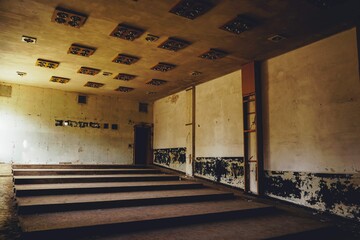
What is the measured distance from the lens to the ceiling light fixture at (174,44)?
6.21 m

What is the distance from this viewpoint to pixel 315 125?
592 centimetres

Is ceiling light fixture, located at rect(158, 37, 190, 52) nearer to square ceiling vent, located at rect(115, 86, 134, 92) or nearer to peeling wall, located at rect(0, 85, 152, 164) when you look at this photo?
square ceiling vent, located at rect(115, 86, 134, 92)

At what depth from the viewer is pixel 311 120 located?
6.01 metres

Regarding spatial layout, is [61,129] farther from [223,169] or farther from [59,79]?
[223,169]

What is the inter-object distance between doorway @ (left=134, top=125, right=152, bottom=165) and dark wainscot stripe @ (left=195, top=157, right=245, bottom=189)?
165 inches

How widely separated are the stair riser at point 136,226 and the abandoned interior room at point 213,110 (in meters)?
0.02

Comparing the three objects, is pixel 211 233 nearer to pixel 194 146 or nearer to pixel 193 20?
pixel 193 20

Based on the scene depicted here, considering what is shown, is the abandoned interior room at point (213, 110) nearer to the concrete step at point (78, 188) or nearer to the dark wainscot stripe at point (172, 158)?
the concrete step at point (78, 188)

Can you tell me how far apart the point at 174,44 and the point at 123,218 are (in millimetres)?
4083

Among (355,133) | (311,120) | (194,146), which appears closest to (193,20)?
(311,120)

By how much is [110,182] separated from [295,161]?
4.74 m

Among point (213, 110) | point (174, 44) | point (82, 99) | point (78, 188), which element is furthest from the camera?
point (82, 99)

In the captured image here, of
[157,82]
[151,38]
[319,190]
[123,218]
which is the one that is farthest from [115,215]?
[157,82]

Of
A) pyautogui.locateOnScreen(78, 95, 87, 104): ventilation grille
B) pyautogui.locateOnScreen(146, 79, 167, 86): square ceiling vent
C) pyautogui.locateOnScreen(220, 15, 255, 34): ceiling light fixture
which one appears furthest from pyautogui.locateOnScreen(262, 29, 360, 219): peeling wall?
pyautogui.locateOnScreen(78, 95, 87, 104): ventilation grille
